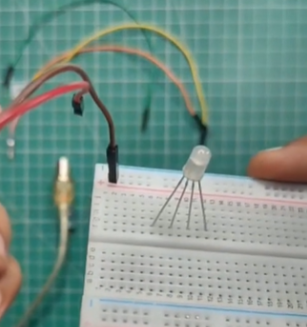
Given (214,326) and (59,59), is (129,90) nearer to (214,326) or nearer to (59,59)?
(59,59)

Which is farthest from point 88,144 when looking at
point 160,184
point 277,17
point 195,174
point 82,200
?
point 277,17

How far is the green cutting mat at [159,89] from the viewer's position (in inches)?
59.0

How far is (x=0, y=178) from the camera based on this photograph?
151cm

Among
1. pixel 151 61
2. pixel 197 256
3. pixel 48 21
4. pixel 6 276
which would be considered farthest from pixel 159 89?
pixel 6 276

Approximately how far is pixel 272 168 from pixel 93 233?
39 centimetres

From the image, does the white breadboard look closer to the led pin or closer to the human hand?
the led pin

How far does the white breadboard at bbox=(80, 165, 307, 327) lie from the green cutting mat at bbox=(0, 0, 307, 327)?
0.21 m

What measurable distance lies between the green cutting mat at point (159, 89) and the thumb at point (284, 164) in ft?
0.63

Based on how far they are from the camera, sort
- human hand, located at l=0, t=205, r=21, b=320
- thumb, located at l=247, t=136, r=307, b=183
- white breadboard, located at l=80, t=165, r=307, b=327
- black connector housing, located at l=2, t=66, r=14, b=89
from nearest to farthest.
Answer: human hand, located at l=0, t=205, r=21, b=320
white breadboard, located at l=80, t=165, r=307, b=327
thumb, located at l=247, t=136, r=307, b=183
black connector housing, located at l=2, t=66, r=14, b=89

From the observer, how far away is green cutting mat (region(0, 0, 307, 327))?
4.91ft

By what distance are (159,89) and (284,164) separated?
1.25 ft

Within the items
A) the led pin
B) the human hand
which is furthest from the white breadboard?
the human hand

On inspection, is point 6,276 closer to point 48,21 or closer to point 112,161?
point 112,161

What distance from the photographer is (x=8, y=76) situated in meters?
1.50
